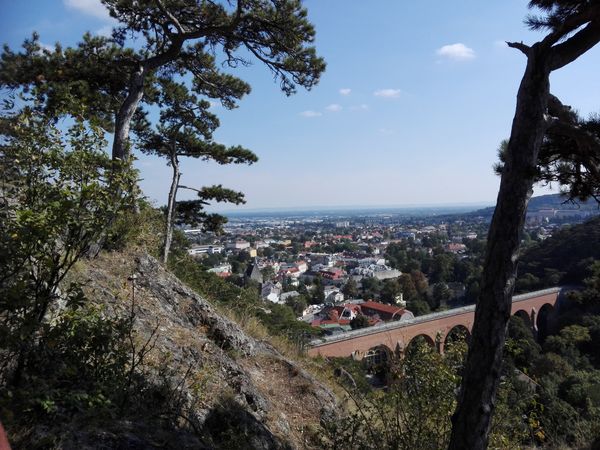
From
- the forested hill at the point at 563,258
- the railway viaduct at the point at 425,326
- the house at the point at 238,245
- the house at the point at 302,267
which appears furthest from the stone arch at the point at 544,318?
the house at the point at 238,245

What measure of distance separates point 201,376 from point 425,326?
22678mm

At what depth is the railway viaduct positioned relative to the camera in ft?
61.5

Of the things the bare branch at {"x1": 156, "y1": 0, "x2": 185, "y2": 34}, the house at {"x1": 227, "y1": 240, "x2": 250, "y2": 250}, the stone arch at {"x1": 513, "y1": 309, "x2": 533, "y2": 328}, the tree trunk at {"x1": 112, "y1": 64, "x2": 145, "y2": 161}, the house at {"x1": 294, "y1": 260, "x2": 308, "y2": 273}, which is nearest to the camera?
the tree trunk at {"x1": 112, "y1": 64, "x2": 145, "y2": 161}

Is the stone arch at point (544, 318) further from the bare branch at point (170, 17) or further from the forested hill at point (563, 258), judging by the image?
the bare branch at point (170, 17)

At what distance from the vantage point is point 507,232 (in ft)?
7.82

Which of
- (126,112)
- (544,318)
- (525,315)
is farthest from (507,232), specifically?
(544,318)

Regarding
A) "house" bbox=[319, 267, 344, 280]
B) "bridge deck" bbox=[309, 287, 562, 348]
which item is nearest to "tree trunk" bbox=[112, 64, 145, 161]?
"bridge deck" bbox=[309, 287, 562, 348]

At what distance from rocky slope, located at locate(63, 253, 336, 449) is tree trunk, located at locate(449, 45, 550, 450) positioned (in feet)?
4.38

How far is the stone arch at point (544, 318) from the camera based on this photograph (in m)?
32.1

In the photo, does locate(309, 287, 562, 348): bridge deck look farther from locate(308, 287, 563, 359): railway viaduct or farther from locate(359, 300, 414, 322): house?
locate(359, 300, 414, 322): house

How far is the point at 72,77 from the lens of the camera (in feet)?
18.7

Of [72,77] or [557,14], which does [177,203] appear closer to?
[72,77]

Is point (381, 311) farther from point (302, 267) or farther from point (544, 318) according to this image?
point (302, 267)

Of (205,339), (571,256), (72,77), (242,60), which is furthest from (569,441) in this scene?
(571,256)
